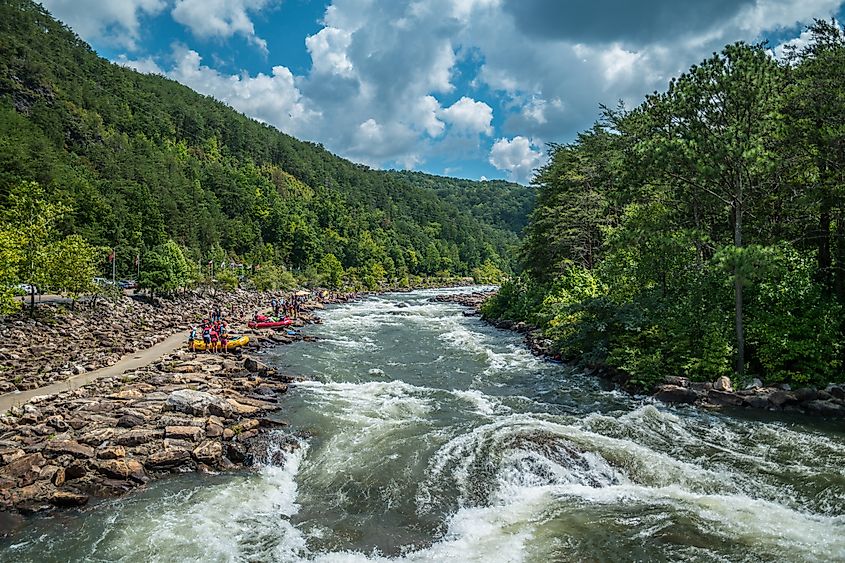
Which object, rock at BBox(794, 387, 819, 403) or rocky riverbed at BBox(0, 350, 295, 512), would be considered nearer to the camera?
rocky riverbed at BBox(0, 350, 295, 512)

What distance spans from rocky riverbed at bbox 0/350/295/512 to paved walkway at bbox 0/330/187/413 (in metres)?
0.88

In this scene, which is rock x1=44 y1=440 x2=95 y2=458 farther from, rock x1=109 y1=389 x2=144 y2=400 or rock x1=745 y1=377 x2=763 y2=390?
rock x1=745 y1=377 x2=763 y2=390

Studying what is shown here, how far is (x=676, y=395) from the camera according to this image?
58.4 feet

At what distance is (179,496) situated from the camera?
11.6m

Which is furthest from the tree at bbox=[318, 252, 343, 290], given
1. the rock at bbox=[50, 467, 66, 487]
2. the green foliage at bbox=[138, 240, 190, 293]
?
the rock at bbox=[50, 467, 66, 487]

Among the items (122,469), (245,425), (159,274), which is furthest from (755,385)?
(159,274)

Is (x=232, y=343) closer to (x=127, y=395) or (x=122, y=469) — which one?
(x=127, y=395)

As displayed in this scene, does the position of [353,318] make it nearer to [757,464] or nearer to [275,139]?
[757,464]

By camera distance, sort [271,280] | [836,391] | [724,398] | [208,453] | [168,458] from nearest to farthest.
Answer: [168,458] → [208,453] → [836,391] → [724,398] → [271,280]

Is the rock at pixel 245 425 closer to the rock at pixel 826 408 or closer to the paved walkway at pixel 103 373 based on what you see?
the paved walkway at pixel 103 373

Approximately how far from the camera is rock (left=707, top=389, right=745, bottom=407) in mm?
17047

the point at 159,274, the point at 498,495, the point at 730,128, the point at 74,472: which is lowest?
the point at 498,495

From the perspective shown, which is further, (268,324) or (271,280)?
(271,280)

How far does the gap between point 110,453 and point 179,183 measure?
87605 mm
